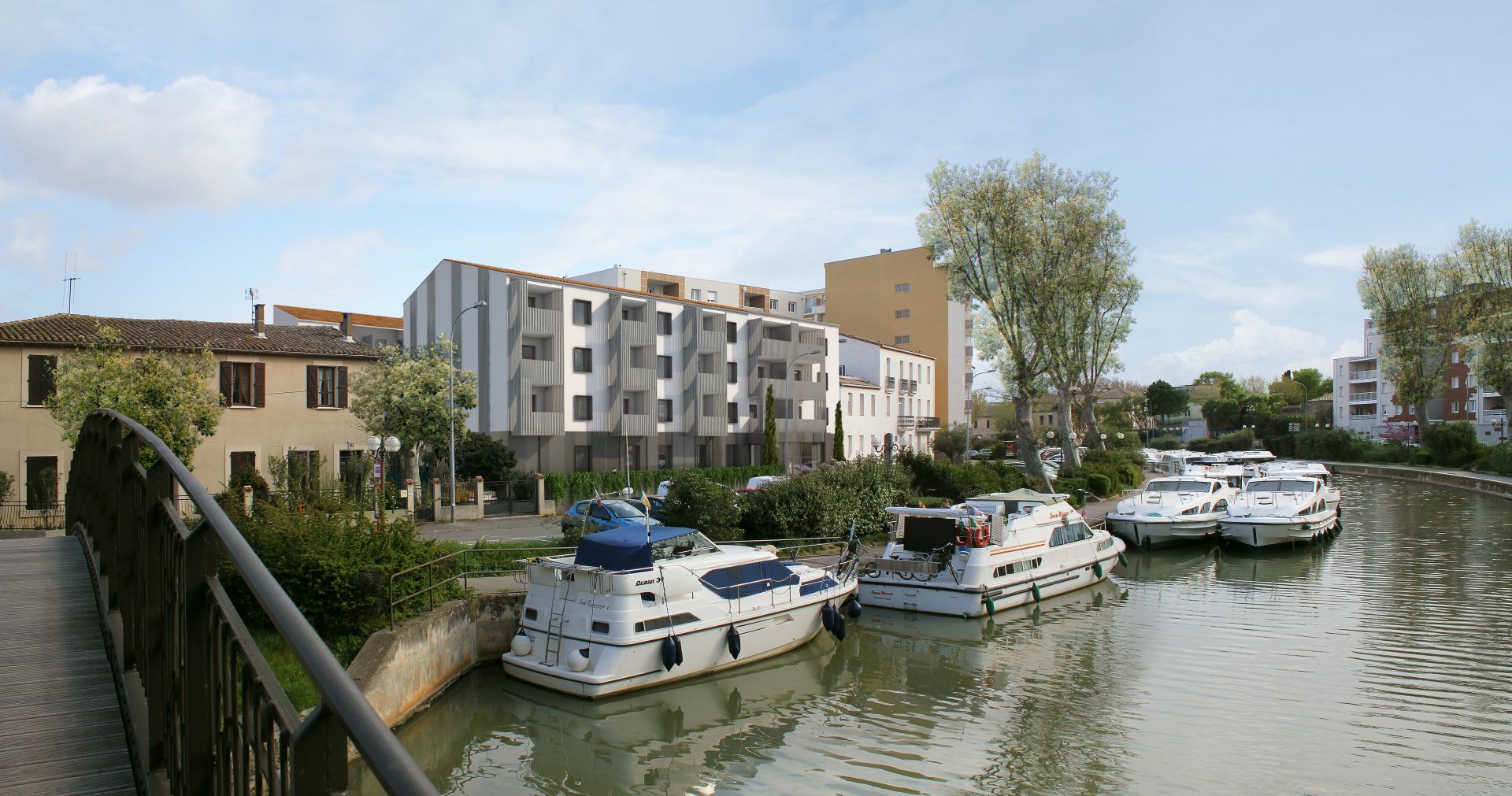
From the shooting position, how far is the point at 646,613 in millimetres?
15945

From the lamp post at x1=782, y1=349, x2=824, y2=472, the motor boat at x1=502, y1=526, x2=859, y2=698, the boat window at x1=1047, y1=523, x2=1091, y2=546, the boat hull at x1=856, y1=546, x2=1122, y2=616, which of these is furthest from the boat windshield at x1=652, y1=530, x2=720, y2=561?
the lamp post at x1=782, y1=349, x2=824, y2=472

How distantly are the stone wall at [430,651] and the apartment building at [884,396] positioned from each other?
46418mm

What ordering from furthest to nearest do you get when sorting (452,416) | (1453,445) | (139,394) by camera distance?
(1453,445) → (452,416) → (139,394)

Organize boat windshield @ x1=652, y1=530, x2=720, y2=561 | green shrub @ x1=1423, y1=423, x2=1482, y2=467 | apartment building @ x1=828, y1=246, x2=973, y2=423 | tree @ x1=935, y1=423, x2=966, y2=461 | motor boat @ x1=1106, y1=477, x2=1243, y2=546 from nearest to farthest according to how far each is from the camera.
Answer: boat windshield @ x1=652, y1=530, x2=720, y2=561 → motor boat @ x1=1106, y1=477, x2=1243, y2=546 → green shrub @ x1=1423, y1=423, x2=1482, y2=467 → tree @ x1=935, y1=423, x2=966, y2=461 → apartment building @ x1=828, y1=246, x2=973, y2=423

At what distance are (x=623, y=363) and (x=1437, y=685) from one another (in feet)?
128

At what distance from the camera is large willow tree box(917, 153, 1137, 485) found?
149 feet

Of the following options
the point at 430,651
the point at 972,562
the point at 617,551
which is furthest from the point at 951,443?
the point at 430,651

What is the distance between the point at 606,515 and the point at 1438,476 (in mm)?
53669

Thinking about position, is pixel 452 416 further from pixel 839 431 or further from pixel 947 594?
pixel 839 431

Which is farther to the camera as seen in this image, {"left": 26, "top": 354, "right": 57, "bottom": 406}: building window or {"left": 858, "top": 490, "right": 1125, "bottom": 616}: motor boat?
{"left": 26, "top": 354, "right": 57, "bottom": 406}: building window

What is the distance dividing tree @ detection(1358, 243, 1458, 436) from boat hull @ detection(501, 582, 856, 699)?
2481 inches

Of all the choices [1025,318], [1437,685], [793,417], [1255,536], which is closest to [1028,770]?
[1437,685]

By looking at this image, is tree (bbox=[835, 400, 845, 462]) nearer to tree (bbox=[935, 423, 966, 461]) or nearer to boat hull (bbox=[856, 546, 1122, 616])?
tree (bbox=[935, 423, 966, 461])

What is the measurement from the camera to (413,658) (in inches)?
580
